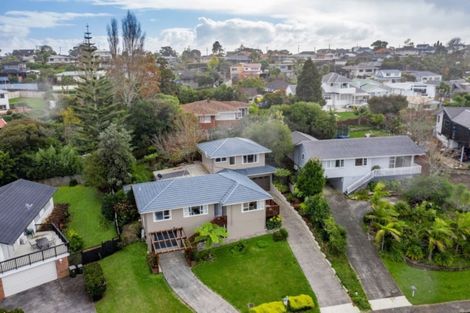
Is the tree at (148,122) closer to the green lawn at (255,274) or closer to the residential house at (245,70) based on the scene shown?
the green lawn at (255,274)

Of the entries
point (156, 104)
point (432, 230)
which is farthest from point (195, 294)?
point (156, 104)

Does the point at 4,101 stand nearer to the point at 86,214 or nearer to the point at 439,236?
the point at 86,214

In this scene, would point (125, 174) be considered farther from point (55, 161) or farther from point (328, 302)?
point (328, 302)

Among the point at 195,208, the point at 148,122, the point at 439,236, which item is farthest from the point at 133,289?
the point at 148,122

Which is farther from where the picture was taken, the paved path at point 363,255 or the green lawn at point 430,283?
the paved path at point 363,255

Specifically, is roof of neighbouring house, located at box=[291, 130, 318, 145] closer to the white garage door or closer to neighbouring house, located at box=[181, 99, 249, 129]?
neighbouring house, located at box=[181, 99, 249, 129]

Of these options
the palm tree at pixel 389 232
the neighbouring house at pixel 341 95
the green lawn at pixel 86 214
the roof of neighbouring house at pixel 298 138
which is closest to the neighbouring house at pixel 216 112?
the roof of neighbouring house at pixel 298 138

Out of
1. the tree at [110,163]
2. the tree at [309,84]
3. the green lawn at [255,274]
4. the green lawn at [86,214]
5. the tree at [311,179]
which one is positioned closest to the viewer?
the green lawn at [255,274]

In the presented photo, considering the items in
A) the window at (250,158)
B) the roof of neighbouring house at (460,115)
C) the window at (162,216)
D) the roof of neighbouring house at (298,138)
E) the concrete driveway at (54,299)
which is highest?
the roof of neighbouring house at (460,115)
